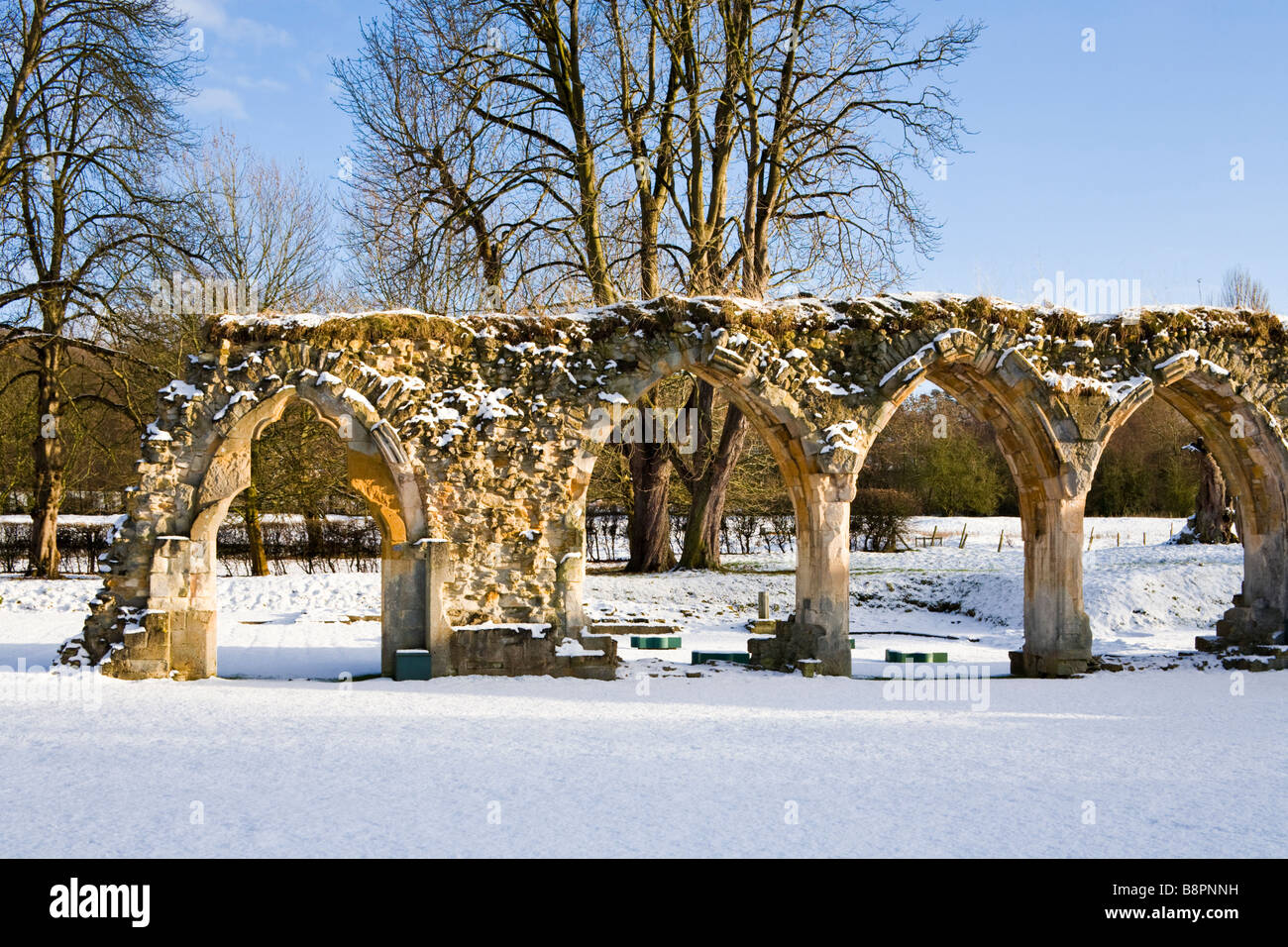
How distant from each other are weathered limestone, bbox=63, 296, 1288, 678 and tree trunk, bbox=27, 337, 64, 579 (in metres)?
10.2

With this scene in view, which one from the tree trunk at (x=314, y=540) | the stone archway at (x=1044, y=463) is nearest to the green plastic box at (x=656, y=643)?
the stone archway at (x=1044, y=463)

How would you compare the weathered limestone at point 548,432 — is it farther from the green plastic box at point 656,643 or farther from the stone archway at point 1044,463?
the green plastic box at point 656,643

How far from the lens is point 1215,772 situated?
614 cm

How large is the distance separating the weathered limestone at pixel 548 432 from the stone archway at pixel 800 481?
2 cm

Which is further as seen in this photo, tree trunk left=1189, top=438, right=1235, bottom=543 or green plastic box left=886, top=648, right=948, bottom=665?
tree trunk left=1189, top=438, right=1235, bottom=543

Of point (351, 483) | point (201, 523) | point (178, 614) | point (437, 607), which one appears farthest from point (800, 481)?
point (178, 614)

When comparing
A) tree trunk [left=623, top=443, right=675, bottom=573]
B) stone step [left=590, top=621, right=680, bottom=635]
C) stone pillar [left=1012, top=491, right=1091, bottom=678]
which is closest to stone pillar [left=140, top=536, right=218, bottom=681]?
stone step [left=590, top=621, right=680, bottom=635]

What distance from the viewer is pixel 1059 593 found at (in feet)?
33.1

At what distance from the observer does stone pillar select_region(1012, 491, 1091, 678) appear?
10.1 m

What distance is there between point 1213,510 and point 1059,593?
15150mm

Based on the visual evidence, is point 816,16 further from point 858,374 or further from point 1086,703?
point 1086,703

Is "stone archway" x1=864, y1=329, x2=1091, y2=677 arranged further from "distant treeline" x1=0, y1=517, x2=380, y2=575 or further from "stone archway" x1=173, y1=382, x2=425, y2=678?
"distant treeline" x1=0, y1=517, x2=380, y2=575

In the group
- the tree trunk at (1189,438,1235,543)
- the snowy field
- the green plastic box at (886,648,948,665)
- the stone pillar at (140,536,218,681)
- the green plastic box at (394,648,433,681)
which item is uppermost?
the tree trunk at (1189,438,1235,543)

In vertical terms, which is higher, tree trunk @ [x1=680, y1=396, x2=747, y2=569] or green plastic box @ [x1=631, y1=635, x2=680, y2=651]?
tree trunk @ [x1=680, y1=396, x2=747, y2=569]
